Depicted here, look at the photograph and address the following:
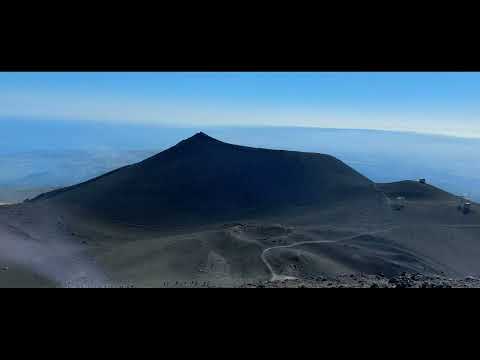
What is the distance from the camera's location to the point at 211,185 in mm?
25266

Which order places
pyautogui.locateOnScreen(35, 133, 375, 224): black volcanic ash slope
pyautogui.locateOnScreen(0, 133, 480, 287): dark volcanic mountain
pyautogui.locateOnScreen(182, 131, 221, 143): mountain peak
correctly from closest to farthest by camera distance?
pyautogui.locateOnScreen(0, 133, 480, 287): dark volcanic mountain < pyautogui.locateOnScreen(35, 133, 375, 224): black volcanic ash slope < pyautogui.locateOnScreen(182, 131, 221, 143): mountain peak

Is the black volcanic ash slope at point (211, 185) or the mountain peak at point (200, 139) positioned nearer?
the black volcanic ash slope at point (211, 185)

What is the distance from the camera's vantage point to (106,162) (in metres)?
111

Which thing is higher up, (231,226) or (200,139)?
(200,139)

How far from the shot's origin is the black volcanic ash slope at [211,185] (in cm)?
2220

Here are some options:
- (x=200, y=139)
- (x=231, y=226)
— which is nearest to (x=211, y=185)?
(x=200, y=139)

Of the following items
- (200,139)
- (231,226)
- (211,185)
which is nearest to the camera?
(231,226)

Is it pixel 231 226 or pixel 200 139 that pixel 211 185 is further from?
pixel 231 226

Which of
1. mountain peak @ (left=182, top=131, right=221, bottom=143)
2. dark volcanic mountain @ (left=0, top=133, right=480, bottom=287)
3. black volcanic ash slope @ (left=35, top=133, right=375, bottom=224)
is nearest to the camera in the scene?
dark volcanic mountain @ (left=0, top=133, right=480, bottom=287)

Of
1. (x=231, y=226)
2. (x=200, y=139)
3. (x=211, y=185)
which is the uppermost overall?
(x=200, y=139)

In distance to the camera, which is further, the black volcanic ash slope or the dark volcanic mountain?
the black volcanic ash slope

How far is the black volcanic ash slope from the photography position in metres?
22.2
